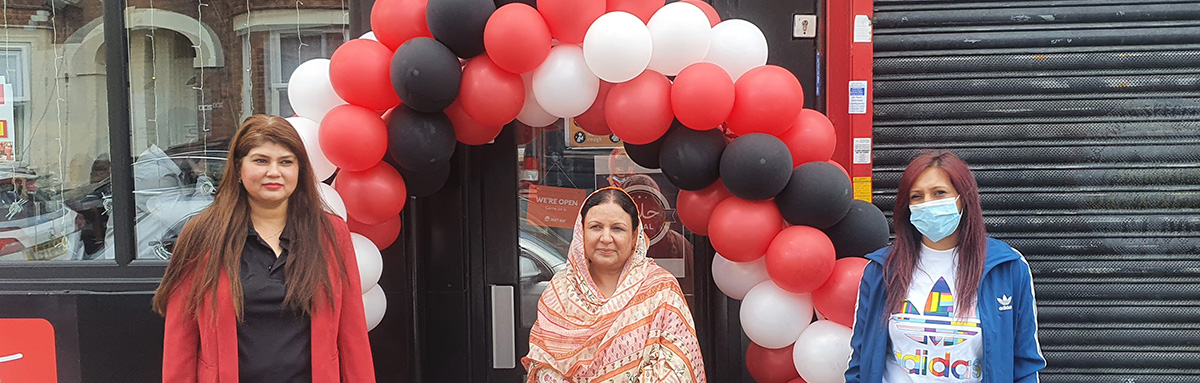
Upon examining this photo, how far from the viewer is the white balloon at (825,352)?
2871mm

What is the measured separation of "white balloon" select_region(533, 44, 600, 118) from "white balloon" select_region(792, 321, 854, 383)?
1.22m

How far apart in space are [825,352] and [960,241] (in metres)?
0.67

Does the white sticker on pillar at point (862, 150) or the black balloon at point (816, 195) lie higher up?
the white sticker on pillar at point (862, 150)

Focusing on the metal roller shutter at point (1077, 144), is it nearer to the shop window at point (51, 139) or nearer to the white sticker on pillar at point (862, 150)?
the white sticker on pillar at point (862, 150)

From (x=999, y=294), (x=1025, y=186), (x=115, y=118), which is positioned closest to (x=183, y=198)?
(x=115, y=118)

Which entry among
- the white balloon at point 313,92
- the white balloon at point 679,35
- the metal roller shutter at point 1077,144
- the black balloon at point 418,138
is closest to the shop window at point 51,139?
the white balloon at point 313,92

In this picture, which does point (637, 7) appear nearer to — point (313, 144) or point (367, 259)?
point (313, 144)

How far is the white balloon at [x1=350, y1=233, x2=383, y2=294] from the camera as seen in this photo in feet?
9.90

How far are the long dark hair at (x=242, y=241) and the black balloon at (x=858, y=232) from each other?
69.8 inches

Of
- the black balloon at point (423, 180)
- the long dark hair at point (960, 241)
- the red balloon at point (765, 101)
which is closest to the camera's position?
the long dark hair at point (960, 241)

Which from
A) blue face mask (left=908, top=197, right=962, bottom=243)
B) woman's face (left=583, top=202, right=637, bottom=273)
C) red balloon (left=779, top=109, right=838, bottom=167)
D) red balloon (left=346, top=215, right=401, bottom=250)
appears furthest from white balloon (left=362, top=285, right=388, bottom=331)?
blue face mask (left=908, top=197, right=962, bottom=243)

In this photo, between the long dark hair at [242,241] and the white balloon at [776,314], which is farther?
the white balloon at [776,314]

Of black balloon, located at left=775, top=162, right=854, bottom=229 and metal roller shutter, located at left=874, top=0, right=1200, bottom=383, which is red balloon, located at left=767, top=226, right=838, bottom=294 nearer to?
black balloon, located at left=775, top=162, right=854, bottom=229

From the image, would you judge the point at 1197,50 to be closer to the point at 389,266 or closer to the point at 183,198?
the point at 389,266
